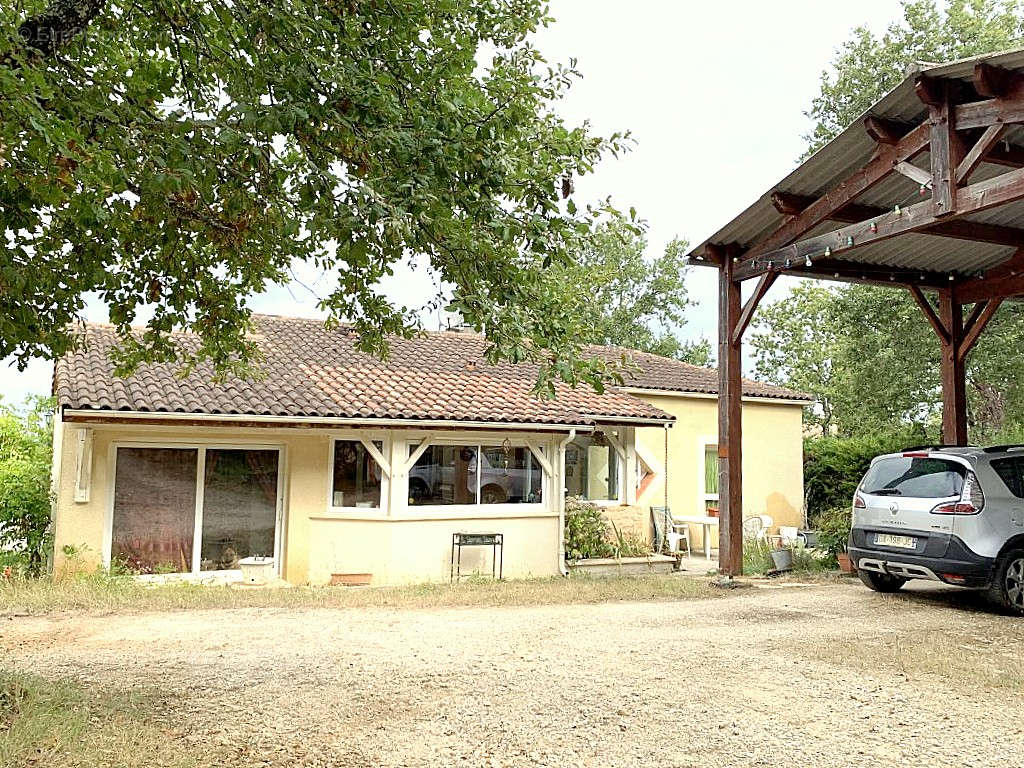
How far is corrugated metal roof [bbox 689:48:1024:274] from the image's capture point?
9.12 m

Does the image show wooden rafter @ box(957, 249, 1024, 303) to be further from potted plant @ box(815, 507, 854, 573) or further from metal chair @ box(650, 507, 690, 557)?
metal chair @ box(650, 507, 690, 557)

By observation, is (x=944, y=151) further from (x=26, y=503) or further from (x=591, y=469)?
(x=26, y=503)

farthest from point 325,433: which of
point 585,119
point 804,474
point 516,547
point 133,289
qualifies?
point 804,474

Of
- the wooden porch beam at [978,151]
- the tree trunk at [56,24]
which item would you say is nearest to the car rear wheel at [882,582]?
the wooden porch beam at [978,151]

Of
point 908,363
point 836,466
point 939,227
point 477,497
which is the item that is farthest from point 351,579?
point 908,363

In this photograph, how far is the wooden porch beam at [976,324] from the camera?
13.3 m

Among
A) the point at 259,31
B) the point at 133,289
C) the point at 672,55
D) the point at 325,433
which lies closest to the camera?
the point at 259,31

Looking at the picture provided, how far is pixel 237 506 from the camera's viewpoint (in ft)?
44.4

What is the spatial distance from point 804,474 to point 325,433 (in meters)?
12.8

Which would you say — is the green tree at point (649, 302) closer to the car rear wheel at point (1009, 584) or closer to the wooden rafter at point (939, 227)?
the wooden rafter at point (939, 227)

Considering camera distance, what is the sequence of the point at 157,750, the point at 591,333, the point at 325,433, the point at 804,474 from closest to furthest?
the point at 157,750
the point at 591,333
the point at 325,433
the point at 804,474

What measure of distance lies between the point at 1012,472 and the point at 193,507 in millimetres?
10594

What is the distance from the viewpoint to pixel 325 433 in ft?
45.3

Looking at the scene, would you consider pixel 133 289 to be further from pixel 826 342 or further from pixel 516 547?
pixel 826 342
